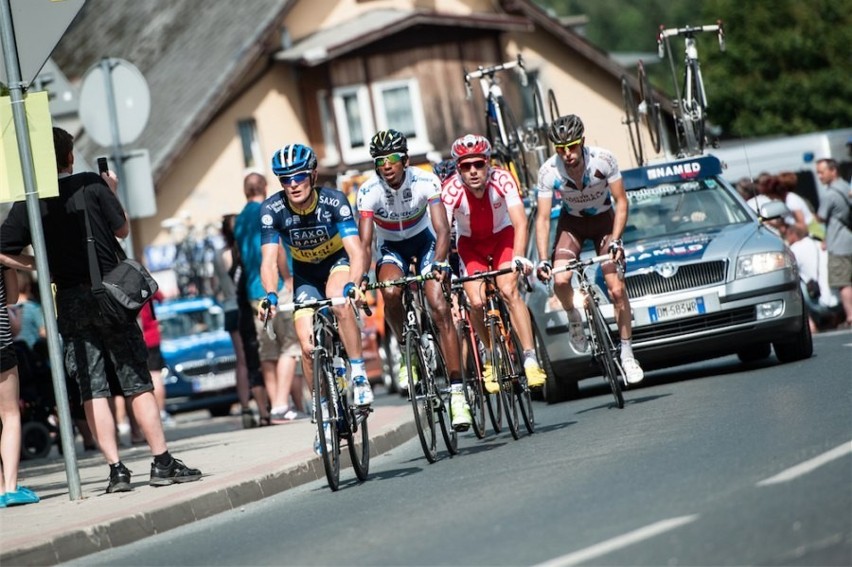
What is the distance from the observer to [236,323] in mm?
18703

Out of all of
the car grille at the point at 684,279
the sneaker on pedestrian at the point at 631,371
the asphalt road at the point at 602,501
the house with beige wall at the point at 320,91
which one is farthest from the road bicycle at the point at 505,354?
the house with beige wall at the point at 320,91

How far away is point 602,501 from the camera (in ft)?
30.7

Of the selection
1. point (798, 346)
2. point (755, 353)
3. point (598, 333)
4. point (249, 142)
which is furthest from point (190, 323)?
point (249, 142)

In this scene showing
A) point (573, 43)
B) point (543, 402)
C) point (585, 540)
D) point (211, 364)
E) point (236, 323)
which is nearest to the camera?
point (585, 540)

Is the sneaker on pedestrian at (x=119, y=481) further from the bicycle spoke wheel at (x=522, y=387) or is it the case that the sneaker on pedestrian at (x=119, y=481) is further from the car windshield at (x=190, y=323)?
the car windshield at (x=190, y=323)

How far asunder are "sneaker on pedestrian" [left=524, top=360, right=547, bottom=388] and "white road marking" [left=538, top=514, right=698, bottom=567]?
15.8 ft

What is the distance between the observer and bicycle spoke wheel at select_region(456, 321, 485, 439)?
43.0 ft

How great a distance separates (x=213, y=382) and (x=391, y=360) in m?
2.75

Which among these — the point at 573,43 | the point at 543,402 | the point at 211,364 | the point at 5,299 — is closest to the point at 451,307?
the point at 5,299

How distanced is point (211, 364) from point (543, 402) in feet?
33.0

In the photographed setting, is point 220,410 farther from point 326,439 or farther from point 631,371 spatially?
point 326,439

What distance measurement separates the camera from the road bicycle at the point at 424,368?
40.4ft

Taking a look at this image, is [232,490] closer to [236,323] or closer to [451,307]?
[451,307]

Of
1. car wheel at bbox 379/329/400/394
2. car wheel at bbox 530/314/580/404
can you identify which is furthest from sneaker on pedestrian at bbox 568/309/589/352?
car wheel at bbox 379/329/400/394
